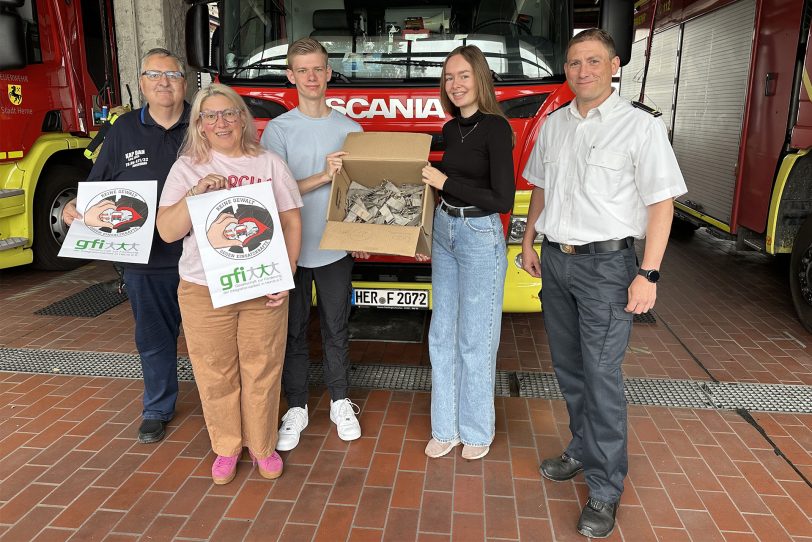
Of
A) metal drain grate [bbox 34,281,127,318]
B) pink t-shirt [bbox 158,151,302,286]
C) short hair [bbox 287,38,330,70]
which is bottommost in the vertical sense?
metal drain grate [bbox 34,281,127,318]

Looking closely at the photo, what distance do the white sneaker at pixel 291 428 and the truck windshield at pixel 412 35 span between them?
6.71 feet

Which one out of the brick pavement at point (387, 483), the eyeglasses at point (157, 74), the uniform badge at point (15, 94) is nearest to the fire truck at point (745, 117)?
the brick pavement at point (387, 483)

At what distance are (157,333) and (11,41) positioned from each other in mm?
3468

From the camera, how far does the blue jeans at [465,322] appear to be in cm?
283

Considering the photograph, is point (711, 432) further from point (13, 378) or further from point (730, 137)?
point (13, 378)

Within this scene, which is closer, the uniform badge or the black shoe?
the black shoe

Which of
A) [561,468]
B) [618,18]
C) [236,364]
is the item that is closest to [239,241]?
[236,364]

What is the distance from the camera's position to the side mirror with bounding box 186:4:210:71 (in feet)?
13.6

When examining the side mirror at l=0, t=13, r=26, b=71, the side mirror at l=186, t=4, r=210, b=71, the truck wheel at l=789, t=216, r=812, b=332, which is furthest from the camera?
the side mirror at l=0, t=13, r=26, b=71

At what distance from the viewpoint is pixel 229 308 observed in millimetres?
2736

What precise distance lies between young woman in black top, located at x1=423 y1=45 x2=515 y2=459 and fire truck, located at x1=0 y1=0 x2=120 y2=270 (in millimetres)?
4229

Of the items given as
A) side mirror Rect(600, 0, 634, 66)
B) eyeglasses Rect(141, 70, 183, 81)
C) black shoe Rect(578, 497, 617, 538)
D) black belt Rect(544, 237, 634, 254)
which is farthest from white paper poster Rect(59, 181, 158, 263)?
side mirror Rect(600, 0, 634, 66)

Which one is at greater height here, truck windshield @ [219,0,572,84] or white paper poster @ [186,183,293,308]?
truck windshield @ [219,0,572,84]

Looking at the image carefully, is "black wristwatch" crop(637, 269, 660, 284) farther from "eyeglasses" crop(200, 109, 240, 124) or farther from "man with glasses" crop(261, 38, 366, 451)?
"eyeglasses" crop(200, 109, 240, 124)
